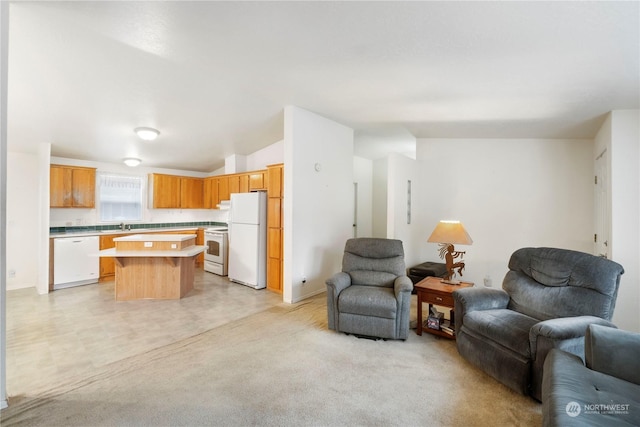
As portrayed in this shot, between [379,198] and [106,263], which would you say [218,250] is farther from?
[379,198]

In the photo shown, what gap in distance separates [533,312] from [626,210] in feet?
5.75

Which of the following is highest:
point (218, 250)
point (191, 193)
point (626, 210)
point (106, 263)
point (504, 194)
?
point (191, 193)

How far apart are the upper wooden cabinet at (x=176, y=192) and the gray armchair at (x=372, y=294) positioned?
4830 mm

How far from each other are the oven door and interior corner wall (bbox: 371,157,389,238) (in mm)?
3825

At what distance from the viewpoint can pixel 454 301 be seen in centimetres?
267

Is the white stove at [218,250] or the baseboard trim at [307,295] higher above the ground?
the white stove at [218,250]

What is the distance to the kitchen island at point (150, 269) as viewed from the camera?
413 centimetres

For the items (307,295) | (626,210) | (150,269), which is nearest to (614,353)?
(626,210)

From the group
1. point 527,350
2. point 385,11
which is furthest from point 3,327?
point 527,350

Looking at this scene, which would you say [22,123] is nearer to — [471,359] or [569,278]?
[471,359]

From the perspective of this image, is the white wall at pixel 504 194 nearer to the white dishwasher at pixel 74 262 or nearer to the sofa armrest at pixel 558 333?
the sofa armrest at pixel 558 333

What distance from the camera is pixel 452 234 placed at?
3.01 metres

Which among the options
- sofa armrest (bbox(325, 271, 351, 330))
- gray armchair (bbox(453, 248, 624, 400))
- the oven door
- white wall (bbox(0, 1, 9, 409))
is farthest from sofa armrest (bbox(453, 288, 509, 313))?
the oven door

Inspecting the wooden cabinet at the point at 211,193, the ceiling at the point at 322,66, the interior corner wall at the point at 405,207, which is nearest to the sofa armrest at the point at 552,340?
the ceiling at the point at 322,66
